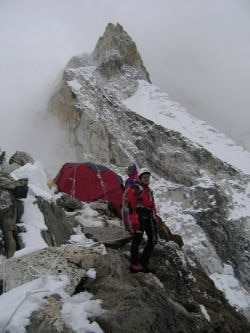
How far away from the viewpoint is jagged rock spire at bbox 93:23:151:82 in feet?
242

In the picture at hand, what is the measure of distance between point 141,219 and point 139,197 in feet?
1.36

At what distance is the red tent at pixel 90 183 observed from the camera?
575 inches

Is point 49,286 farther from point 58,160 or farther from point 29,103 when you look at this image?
point 29,103

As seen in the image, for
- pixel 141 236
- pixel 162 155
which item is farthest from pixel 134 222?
pixel 162 155

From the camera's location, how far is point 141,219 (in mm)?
7977

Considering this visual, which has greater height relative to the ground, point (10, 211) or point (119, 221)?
point (119, 221)

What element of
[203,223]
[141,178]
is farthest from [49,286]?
[203,223]

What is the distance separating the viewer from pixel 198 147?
61.2 m

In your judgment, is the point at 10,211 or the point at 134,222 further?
the point at 10,211

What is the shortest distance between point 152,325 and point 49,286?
1.65m

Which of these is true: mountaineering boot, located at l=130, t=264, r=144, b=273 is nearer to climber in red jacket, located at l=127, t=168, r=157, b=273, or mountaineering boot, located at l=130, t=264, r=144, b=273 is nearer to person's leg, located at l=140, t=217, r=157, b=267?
climber in red jacket, located at l=127, t=168, r=157, b=273

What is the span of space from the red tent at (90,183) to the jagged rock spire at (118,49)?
58.3m

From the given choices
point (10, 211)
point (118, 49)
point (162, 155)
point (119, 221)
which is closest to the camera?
point (10, 211)

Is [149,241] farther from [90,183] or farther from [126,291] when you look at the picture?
[90,183]
